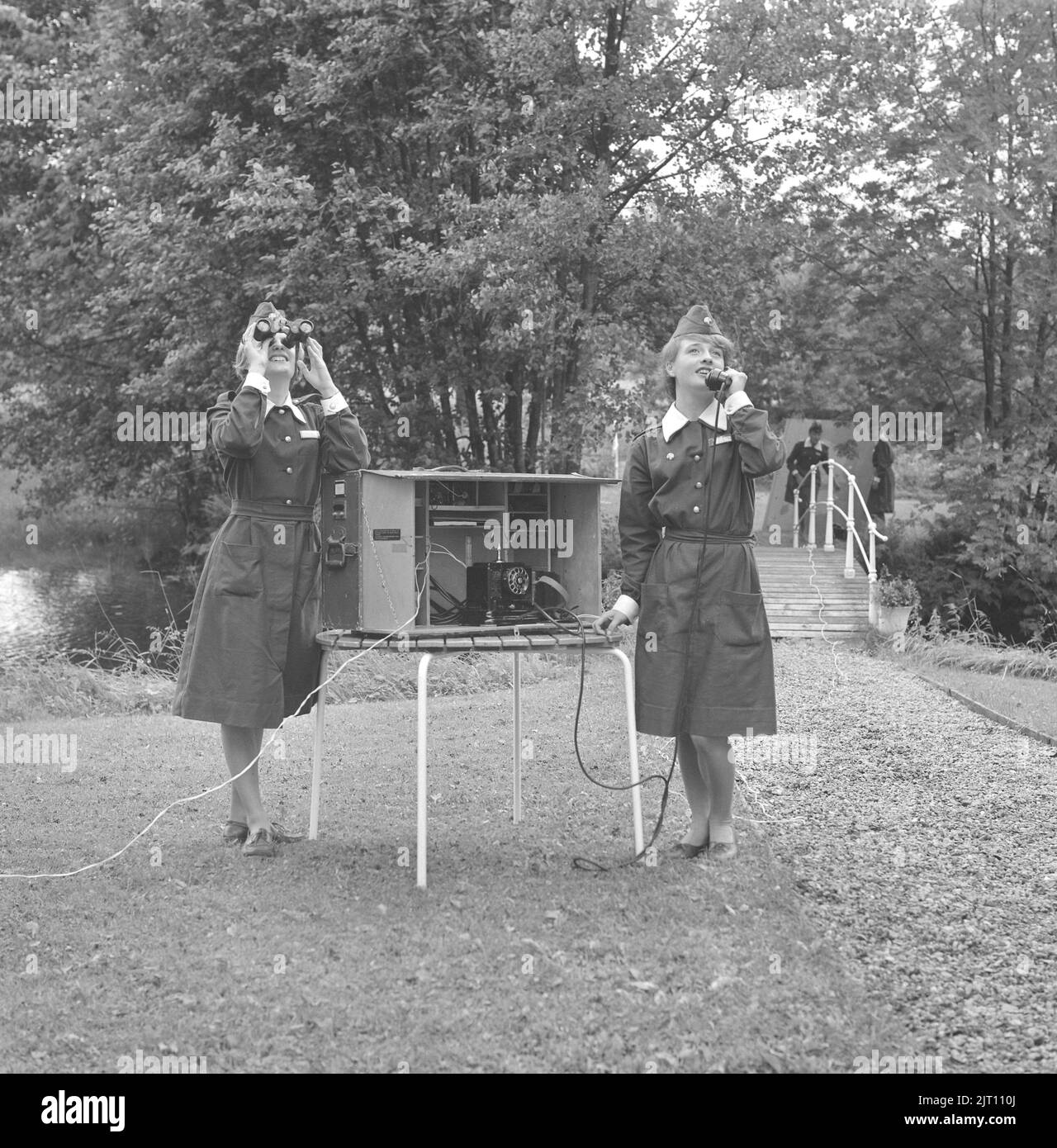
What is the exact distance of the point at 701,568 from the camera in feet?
16.9

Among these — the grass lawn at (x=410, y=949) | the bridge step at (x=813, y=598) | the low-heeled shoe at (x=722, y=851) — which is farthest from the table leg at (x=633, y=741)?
the bridge step at (x=813, y=598)

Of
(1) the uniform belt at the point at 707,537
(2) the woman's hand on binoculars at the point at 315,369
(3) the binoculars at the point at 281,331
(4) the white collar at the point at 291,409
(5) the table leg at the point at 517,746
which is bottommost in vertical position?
(5) the table leg at the point at 517,746

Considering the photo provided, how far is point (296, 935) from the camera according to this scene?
4.55 m

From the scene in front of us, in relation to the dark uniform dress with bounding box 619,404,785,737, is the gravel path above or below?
below

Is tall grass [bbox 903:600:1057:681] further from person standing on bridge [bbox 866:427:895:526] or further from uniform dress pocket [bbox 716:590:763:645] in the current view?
uniform dress pocket [bbox 716:590:763:645]

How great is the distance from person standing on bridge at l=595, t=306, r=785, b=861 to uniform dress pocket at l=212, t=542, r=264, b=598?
Result: 1.42 m

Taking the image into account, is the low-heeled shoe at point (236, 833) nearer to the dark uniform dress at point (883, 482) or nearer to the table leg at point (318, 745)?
the table leg at point (318, 745)

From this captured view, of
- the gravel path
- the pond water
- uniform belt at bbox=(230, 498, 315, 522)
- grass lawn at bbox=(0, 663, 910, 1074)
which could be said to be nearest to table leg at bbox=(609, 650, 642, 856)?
grass lawn at bbox=(0, 663, 910, 1074)

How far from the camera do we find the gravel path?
4.03m

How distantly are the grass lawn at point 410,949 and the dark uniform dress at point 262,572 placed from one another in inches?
28.9

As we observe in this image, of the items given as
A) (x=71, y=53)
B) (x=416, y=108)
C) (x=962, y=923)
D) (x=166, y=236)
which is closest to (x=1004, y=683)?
(x=962, y=923)

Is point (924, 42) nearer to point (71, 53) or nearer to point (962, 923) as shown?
point (71, 53)

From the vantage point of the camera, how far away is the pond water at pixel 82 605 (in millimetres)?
19266
